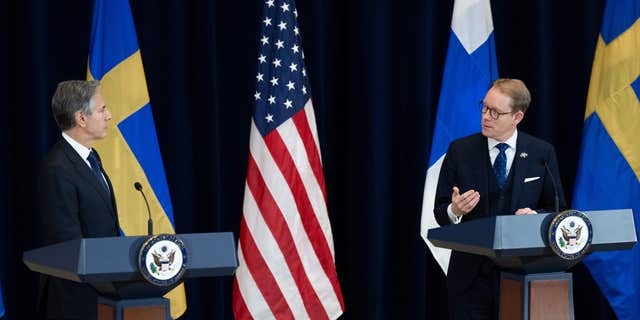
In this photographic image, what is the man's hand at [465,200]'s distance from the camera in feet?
10.8

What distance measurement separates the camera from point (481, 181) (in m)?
3.58

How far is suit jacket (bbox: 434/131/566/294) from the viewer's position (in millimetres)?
3508

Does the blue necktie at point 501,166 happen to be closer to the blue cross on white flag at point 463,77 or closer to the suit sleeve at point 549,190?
the suit sleeve at point 549,190

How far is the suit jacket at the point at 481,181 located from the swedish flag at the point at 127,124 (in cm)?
144

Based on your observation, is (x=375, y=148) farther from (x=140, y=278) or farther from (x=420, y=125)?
(x=140, y=278)

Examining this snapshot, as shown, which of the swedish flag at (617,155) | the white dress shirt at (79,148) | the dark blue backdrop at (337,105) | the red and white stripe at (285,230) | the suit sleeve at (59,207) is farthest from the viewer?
the swedish flag at (617,155)

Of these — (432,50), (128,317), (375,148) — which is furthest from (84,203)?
(432,50)

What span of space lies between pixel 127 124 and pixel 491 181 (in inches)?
69.1

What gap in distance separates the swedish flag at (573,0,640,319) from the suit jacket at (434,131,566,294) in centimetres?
158

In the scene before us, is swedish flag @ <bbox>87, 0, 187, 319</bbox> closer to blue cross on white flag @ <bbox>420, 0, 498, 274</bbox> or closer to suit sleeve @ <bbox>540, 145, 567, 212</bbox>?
blue cross on white flag @ <bbox>420, 0, 498, 274</bbox>

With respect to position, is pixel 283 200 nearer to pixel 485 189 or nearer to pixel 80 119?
pixel 485 189

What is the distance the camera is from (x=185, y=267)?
275cm

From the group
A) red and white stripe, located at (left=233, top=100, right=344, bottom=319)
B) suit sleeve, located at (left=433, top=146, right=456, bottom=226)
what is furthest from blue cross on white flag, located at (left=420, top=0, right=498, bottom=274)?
suit sleeve, located at (left=433, top=146, right=456, bottom=226)

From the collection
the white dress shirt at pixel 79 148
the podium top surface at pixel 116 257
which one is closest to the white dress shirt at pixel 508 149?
Result: the podium top surface at pixel 116 257
